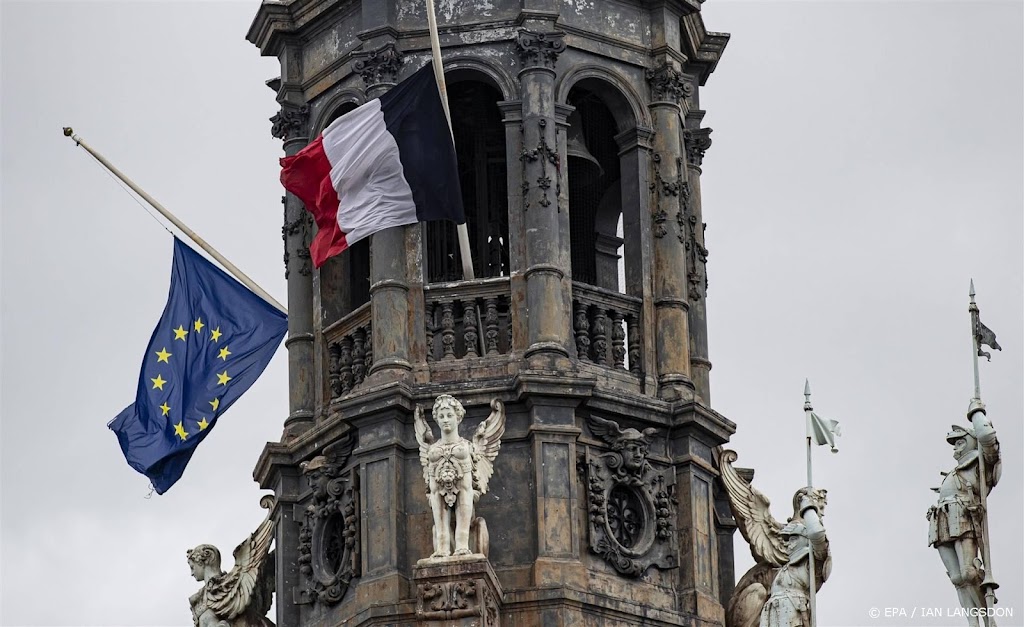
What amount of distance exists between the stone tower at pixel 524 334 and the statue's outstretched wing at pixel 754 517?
31 cm

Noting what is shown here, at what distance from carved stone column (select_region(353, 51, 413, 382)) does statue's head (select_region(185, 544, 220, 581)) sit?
430cm

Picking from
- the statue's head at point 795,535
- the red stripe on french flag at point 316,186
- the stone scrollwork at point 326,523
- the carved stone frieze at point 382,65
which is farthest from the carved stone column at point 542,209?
the statue's head at point 795,535

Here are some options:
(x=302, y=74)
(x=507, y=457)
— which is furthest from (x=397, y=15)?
(x=507, y=457)

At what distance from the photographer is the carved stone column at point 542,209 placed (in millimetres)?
72688

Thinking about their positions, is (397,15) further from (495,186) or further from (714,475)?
(714,475)

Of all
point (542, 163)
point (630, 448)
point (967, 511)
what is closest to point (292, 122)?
point (542, 163)

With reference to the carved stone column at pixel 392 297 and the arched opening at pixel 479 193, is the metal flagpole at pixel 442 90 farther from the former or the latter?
the arched opening at pixel 479 193

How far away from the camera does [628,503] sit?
7300cm

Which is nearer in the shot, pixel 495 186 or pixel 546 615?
pixel 546 615

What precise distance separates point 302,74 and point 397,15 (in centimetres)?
252

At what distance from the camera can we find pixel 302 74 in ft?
252

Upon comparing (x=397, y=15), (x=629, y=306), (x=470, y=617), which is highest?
(x=397, y=15)

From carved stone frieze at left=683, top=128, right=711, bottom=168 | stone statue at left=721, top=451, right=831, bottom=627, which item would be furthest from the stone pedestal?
carved stone frieze at left=683, top=128, right=711, bottom=168

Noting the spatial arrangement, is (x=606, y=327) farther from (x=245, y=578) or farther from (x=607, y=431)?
(x=245, y=578)
